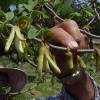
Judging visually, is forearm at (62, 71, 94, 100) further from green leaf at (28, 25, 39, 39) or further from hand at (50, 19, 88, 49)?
green leaf at (28, 25, 39, 39)

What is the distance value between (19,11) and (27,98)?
2.76 metres

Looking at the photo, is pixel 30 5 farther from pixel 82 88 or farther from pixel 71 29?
Answer: pixel 82 88

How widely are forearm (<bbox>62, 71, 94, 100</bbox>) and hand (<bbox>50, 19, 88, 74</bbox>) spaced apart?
0.86ft

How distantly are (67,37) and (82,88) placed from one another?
1.42ft

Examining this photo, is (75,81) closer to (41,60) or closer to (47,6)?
(47,6)

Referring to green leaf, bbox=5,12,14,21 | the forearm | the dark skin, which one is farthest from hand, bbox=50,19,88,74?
the forearm

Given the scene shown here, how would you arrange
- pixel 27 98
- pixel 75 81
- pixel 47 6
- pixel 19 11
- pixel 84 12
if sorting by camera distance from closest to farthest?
pixel 19 11, pixel 47 6, pixel 75 81, pixel 84 12, pixel 27 98

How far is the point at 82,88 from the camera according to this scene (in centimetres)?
134

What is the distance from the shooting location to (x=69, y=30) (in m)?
0.97

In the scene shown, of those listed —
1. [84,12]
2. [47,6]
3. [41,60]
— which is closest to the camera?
[41,60]

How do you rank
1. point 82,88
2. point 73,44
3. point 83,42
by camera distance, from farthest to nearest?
point 82,88 → point 83,42 → point 73,44

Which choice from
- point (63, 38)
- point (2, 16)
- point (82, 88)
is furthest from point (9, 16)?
point (82, 88)

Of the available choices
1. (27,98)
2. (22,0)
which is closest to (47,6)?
(22,0)

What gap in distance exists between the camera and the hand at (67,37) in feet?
A: 2.98
